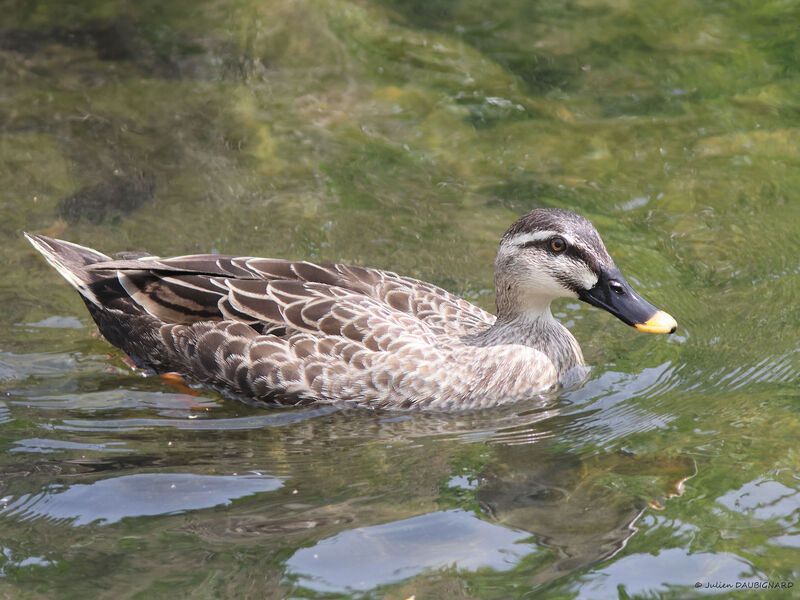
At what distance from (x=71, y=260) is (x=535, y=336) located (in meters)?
3.98

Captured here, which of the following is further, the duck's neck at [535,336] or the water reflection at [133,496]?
the duck's neck at [535,336]

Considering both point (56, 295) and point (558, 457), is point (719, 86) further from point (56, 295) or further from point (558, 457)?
point (56, 295)

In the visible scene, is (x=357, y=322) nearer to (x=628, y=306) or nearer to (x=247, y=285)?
(x=247, y=285)

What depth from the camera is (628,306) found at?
8.16 m

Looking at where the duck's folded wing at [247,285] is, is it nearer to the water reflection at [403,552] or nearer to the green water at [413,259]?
the green water at [413,259]

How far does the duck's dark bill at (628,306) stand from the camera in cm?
806

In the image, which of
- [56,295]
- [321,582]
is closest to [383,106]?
[56,295]

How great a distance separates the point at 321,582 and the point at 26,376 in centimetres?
372

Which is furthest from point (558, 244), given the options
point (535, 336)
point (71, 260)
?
Answer: point (71, 260)

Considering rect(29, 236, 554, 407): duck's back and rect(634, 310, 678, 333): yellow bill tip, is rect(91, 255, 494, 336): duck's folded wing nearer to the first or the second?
rect(29, 236, 554, 407): duck's back

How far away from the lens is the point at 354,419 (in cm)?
843

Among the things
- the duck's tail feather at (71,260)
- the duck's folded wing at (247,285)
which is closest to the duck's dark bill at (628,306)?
the duck's folded wing at (247,285)

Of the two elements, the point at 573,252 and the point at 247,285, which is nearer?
the point at 573,252

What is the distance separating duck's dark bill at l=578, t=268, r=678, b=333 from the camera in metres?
8.06
